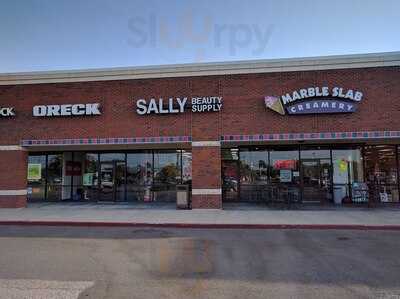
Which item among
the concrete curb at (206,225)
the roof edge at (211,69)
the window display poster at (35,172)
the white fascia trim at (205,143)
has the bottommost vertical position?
the concrete curb at (206,225)

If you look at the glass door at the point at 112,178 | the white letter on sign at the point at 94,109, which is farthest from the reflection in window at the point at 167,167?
the white letter on sign at the point at 94,109

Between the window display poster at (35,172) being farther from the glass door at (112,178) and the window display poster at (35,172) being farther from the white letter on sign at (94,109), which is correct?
the white letter on sign at (94,109)

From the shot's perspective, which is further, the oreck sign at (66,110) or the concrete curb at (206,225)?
the oreck sign at (66,110)

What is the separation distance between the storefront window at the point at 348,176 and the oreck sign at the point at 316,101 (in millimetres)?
4106

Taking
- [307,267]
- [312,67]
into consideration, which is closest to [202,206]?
[312,67]

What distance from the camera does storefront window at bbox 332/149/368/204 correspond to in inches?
737

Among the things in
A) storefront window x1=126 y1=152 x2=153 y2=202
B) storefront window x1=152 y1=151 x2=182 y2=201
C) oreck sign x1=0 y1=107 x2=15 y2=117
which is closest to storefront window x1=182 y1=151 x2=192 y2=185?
storefront window x1=152 y1=151 x2=182 y2=201

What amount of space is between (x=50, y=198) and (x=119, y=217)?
9.22m

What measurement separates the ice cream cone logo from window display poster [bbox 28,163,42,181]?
14.2 m

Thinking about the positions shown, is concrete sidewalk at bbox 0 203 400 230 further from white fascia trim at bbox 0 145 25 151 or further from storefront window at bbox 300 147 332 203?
white fascia trim at bbox 0 145 25 151

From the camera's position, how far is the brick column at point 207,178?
646 inches

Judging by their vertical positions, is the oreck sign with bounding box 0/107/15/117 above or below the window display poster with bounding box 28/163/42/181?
above

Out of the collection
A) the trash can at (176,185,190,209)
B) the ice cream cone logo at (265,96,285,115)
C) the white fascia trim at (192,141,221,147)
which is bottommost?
the trash can at (176,185,190,209)

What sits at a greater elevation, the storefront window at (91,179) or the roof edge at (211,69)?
the roof edge at (211,69)
